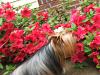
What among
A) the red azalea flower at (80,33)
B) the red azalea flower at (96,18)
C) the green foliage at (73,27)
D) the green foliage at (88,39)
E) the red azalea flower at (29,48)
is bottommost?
the red azalea flower at (29,48)

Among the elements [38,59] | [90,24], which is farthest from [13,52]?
[90,24]

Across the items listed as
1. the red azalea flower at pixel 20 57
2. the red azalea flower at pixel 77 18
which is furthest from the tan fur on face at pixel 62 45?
the red azalea flower at pixel 20 57

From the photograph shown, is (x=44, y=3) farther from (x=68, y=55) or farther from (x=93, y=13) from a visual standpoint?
(x=68, y=55)

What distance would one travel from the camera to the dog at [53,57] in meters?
2.25

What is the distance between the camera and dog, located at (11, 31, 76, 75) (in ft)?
7.38

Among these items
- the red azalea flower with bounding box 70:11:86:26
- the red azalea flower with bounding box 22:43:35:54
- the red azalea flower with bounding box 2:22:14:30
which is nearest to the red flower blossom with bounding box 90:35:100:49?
the red azalea flower with bounding box 70:11:86:26

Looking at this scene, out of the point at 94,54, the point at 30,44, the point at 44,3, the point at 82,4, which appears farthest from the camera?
the point at 44,3

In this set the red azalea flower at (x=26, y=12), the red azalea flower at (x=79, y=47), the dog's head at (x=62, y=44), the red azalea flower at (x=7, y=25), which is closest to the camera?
the dog's head at (x=62, y=44)

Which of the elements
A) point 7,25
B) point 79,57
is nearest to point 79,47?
point 79,57

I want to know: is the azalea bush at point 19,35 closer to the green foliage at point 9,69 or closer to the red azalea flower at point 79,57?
the green foliage at point 9,69

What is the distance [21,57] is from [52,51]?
566mm

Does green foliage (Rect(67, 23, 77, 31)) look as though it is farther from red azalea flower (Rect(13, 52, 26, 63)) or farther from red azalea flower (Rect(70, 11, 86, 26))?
red azalea flower (Rect(13, 52, 26, 63))

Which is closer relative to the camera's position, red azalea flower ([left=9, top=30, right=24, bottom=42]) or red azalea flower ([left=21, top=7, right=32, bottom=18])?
red azalea flower ([left=9, top=30, right=24, bottom=42])

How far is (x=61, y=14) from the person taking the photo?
3.41 m
